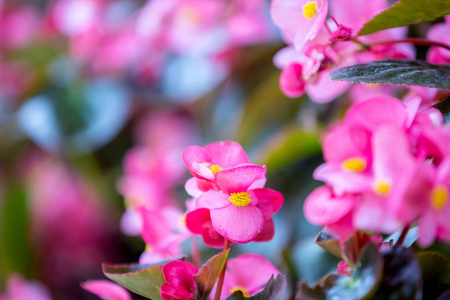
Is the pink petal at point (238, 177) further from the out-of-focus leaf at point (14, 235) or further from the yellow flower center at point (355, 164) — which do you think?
the out-of-focus leaf at point (14, 235)

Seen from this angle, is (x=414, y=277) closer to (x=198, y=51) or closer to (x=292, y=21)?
(x=292, y=21)

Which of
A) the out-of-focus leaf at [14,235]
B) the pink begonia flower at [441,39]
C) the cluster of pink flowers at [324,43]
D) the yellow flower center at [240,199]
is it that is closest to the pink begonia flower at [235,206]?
the yellow flower center at [240,199]

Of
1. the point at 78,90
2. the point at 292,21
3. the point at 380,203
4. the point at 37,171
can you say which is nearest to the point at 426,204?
the point at 380,203

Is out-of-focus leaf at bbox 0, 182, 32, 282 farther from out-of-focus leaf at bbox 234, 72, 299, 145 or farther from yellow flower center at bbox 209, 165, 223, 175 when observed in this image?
yellow flower center at bbox 209, 165, 223, 175

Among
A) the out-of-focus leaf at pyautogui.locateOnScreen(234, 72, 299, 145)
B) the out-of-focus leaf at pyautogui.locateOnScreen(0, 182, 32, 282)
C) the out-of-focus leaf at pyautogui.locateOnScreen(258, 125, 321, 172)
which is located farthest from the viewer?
the out-of-focus leaf at pyautogui.locateOnScreen(0, 182, 32, 282)

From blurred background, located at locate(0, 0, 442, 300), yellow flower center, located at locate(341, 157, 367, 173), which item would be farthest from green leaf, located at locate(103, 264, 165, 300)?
blurred background, located at locate(0, 0, 442, 300)

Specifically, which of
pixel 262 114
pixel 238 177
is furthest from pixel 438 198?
pixel 262 114
